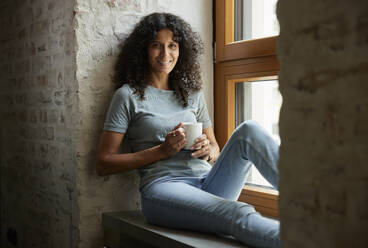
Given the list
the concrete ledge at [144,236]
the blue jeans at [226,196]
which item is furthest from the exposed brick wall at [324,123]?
the concrete ledge at [144,236]

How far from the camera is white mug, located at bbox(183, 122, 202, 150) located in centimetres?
208

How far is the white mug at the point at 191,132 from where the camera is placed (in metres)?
2.08

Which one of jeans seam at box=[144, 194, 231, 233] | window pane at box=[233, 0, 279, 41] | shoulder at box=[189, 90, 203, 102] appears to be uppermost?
window pane at box=[233, 0, 279, 41]

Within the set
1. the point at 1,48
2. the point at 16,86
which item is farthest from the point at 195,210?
the point at 1,48

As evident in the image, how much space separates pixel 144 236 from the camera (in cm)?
203

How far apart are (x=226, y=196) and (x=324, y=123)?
3.56 feet

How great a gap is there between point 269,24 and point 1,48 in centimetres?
215

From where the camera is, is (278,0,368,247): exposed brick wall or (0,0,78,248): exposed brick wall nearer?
(278,0,368,247): exposed brick wall

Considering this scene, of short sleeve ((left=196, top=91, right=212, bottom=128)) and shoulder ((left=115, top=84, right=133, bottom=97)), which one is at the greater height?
shoulder ((left=115, top=84, right=133, bottom=97))

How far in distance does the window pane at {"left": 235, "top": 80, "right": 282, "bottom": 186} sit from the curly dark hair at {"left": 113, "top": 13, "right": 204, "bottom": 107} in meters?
0.32

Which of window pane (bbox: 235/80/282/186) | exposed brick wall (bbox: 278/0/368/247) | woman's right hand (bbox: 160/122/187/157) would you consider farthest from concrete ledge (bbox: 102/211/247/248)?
window pane (bbox: 235/80/282/186)

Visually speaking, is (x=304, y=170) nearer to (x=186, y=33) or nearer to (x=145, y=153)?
(x=145, y=153)

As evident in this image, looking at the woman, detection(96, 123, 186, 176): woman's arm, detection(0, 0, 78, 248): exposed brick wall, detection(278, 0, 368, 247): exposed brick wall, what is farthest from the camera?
detection(0, 0, 78, 248): exposed brick wall

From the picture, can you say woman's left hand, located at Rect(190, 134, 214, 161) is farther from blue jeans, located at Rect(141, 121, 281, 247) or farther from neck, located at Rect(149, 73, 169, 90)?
neck, located at Rect(149, 73, 169, 90)
